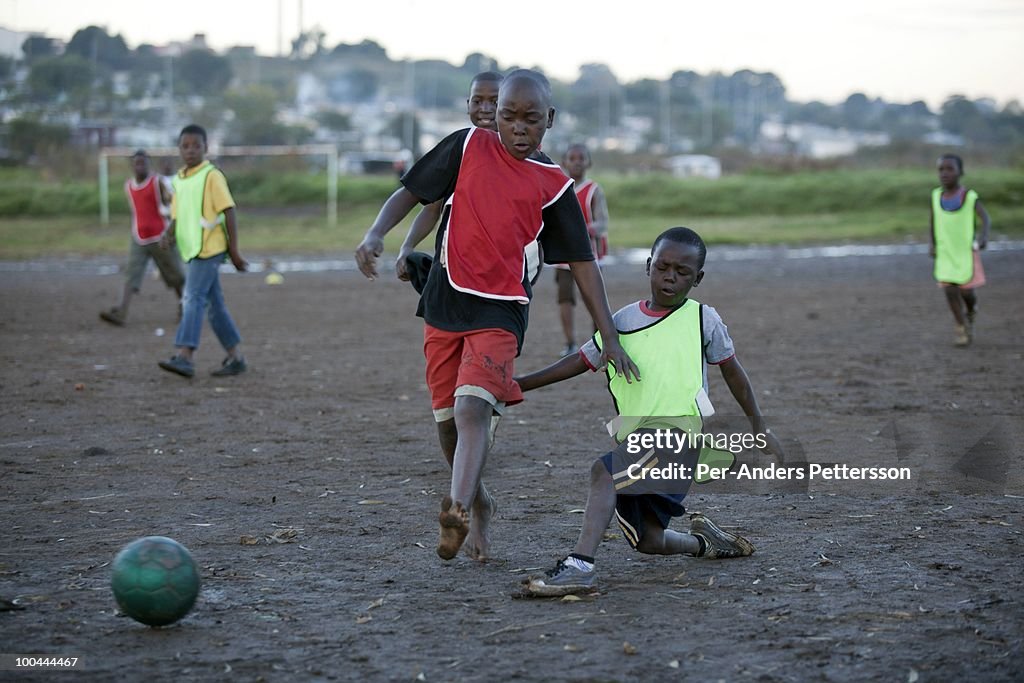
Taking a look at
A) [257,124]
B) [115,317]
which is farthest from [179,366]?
[257,124]

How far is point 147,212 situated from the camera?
14719mm

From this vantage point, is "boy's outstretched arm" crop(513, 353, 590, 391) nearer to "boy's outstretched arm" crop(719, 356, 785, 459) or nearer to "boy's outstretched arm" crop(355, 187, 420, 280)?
"boy's outstretched arm" crop(719, 356, 785, 459)

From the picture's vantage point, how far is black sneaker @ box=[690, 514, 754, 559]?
5242 mm

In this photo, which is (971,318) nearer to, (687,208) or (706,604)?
(706,604)

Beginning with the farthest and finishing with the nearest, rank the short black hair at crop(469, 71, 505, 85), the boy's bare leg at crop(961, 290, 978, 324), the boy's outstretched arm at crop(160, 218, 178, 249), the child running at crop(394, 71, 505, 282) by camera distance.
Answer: the boy's bare leg at crop(961, 290, 978, 324) < the boy's outstretched arm at crop(160, 218, 178, 249) < the short black hair at crop(469, 71, 505, 85) < the child running at crop(394, 71, 505, 282)

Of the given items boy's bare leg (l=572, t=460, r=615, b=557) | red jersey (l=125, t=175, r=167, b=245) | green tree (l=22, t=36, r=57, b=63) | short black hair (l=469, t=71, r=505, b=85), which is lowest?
boy's bare leg (l=572, t=460, r=615, b=557)

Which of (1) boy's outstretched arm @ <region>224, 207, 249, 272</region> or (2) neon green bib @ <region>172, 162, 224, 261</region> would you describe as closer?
(1) boy's outstretched arm @ <region>224, 207, 249, 272</region>

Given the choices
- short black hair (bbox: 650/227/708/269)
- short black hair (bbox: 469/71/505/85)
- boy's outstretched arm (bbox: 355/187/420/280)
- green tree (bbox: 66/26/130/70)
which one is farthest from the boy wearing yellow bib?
green tree (bbox: 66/26/130/70)

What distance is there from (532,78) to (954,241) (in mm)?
8683

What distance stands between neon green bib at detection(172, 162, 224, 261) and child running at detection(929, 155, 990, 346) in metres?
6.94

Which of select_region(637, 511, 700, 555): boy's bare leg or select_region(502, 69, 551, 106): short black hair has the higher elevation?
select_region(502, 69, 551, 106): short black hair

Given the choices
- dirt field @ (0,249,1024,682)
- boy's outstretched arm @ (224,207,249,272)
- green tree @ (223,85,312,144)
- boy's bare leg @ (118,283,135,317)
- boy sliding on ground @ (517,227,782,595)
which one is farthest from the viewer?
green tree @ (223,85,312,144)

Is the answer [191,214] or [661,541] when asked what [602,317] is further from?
[191,214]

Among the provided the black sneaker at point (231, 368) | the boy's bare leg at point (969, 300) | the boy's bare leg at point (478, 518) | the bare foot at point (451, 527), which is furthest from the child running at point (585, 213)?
the bare foot at point (451, 527)
